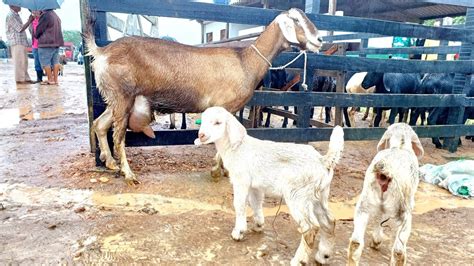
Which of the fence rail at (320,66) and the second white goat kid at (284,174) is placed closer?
the second white goat kid at (284,174)

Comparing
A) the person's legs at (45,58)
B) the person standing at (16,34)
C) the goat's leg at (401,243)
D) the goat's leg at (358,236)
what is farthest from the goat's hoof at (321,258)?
the person standing at (16,34)

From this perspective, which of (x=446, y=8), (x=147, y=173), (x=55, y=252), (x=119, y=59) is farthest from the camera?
(x=446, y=8)

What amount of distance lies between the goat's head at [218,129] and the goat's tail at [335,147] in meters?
0.70

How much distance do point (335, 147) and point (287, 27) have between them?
2058 millimetres

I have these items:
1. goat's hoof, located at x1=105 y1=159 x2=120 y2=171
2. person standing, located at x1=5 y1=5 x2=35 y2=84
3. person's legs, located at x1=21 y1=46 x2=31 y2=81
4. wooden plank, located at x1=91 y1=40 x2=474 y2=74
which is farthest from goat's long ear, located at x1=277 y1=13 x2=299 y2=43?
person's legs, located at x1=21 y1=46 x2=31 y2=81

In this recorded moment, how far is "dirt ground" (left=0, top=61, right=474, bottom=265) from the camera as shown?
2.63m

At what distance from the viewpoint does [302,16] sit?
13.3ft

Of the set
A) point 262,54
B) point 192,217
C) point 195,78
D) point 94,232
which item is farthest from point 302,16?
point 94,232

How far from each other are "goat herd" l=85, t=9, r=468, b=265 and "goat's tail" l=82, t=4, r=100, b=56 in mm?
18

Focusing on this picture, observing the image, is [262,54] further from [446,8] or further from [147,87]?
[446,8]

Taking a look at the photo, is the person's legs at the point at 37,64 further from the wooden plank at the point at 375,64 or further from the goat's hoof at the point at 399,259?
the goat's hoof at the point at 399,259

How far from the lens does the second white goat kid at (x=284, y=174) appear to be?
2.47 meters

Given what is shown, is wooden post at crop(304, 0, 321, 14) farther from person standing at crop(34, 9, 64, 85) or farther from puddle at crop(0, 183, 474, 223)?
person standing at crop(34, 9, 64, 85)

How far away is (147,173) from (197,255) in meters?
1.99
